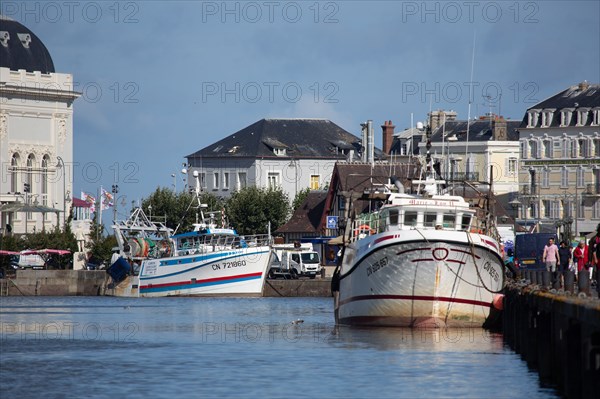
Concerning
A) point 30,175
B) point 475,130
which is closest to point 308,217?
point 30,175

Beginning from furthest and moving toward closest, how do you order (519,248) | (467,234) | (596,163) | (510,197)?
(510,197) < (596,163) < (519,248) < (467,234)

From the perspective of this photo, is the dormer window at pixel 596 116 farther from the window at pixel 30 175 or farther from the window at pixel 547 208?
A: the window at pixel 30 175

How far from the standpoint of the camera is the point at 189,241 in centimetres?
10512

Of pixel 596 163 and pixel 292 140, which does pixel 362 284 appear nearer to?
pixel 596 163

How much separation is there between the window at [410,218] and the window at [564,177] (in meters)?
106

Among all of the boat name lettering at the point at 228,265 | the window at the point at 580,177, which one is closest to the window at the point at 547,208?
the window at the point at 580,177

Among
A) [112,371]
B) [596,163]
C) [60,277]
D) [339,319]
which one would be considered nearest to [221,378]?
[112,371]

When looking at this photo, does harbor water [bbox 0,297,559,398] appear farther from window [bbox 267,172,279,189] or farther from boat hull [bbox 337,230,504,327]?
window [bbox 267,172,279,189]

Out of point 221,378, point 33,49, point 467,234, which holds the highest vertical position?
point 33,49

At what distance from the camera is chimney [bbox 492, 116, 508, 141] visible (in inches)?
6683

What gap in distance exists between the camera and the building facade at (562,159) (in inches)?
6097

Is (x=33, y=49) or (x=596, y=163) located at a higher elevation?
(x=33, y=49)

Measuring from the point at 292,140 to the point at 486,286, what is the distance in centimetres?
12256

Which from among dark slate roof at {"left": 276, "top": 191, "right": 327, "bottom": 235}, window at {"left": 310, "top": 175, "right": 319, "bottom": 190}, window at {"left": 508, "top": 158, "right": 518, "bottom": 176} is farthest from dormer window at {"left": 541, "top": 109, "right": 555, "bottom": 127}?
window at {"left": 310, "top": 175, "right": 319, "bottom": 190}
